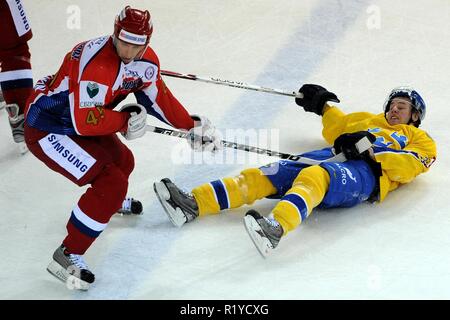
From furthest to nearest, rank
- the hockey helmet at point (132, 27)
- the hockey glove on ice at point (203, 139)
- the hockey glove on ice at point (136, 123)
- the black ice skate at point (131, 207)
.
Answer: the black ice skate at point (131, 207)
the hockey glove on ice at point (203, 139)
the hockey glove on ice at point (136, 123)
the hockey helmet at point (132, 27)

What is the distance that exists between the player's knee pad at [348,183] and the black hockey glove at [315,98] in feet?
1.79

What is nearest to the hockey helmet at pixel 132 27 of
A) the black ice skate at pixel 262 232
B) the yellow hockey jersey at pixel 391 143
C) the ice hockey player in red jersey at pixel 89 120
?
the ice hockey player in red jersey at pixel 89 120

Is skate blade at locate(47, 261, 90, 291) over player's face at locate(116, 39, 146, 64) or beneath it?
beneath

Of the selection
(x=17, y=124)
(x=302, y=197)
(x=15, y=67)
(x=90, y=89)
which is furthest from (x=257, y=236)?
(x=15, y=67)

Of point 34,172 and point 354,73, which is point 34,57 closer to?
point 34,172

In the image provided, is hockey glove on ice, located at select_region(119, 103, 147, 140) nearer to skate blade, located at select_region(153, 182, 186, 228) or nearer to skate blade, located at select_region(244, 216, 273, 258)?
skate blade, located at select_region(153, 182, 186, 228)

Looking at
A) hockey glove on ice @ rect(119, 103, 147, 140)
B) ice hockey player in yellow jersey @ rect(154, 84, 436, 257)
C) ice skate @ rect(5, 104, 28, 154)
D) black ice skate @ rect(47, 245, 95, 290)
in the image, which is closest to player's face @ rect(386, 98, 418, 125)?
ice hockey player in yellow jersey @ rect(154, 84, 436, 257)

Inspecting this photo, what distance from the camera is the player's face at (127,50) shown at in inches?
113

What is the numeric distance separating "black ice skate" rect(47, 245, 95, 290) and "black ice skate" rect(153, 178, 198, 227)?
42 cm

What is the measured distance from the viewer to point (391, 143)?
3484 mm

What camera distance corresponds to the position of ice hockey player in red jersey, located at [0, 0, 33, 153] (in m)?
3.79

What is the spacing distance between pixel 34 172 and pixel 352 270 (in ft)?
4.98

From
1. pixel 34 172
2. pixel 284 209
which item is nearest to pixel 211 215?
pixel 284 209

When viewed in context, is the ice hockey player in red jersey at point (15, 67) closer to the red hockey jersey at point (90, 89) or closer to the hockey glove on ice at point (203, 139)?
the red hockey jersey at point (90, 89)
